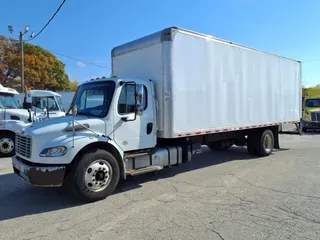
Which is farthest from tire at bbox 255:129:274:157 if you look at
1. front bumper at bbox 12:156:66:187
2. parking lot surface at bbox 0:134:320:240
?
front bumper at bbox 12:156:66:187

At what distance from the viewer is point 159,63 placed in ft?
21.2

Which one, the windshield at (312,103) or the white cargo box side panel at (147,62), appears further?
A: the windshield at (312,103)

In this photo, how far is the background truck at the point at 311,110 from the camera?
19.5 metres

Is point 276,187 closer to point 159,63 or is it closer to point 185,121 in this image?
point 185,121

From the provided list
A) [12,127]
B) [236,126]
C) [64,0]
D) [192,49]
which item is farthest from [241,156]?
[64,0]

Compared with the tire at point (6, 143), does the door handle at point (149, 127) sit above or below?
above

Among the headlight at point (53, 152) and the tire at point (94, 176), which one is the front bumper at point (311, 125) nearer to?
the tire at point (94, 176)

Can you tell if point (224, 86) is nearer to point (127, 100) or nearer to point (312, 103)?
point (127, 100)

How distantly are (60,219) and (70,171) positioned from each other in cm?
93

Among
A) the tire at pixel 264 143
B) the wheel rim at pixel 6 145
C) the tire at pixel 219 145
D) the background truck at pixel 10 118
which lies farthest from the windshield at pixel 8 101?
the tire at pixel 264 143

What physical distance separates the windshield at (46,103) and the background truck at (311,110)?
15.4m

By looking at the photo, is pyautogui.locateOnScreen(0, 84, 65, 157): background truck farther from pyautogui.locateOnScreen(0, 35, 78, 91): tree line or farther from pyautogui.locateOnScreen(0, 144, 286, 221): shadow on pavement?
pyautogui.locateOnScreen(0, 35, 78, 91): tree line

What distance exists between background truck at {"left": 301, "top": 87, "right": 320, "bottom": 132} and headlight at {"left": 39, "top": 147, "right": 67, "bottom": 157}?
57.1 feet

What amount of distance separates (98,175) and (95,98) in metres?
1.73
